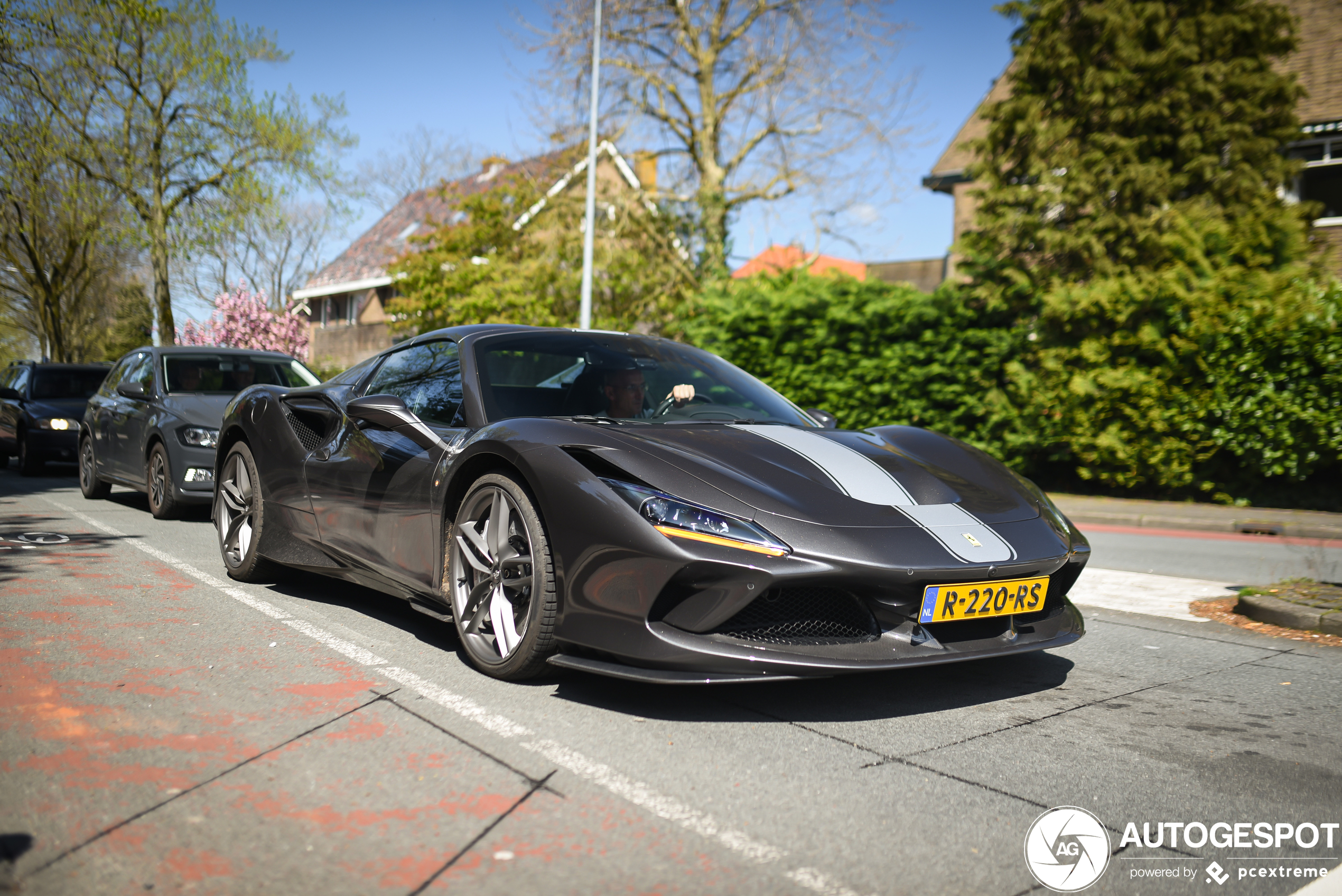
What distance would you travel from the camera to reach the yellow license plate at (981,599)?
10.9 ft

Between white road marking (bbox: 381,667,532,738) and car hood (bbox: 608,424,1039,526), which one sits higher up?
car hood (bbox: 608,424,1039,526)

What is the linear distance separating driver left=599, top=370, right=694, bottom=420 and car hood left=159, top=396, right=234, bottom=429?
4.98m

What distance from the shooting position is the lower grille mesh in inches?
126

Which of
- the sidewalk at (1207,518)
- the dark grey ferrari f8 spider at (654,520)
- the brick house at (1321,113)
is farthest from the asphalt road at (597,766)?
the brick house at (1321,113)

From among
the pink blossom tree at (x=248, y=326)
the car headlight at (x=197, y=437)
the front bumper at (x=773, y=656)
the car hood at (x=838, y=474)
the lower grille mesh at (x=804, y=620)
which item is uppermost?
the pink blossom tree at (x=248, y=326)

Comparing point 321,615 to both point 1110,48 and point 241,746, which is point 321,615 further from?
point 1110,48

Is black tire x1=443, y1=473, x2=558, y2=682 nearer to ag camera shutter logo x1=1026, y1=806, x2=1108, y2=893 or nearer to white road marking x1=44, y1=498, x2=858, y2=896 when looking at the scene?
white road marking x1=44, y1=498, x2=858, y2=896

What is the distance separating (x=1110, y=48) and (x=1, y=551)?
1517 centimetres

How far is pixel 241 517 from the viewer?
18.9 feet

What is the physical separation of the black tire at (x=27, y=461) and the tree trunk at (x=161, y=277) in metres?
15.0

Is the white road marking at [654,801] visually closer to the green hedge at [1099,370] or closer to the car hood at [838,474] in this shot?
the car hood at [838,474]

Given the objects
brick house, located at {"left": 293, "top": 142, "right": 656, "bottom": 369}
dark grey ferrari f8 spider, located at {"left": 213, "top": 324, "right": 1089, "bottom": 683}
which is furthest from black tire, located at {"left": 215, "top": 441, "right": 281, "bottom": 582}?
brick house, located at {"left": 293, "top": 142, "right": 656, "bottom": 369}

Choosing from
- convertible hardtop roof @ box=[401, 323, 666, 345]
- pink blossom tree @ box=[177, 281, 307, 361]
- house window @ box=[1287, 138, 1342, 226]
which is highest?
house window @ box=[1287, 138, 1342, 226]

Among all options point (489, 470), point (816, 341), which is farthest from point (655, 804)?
point (816, 341)
